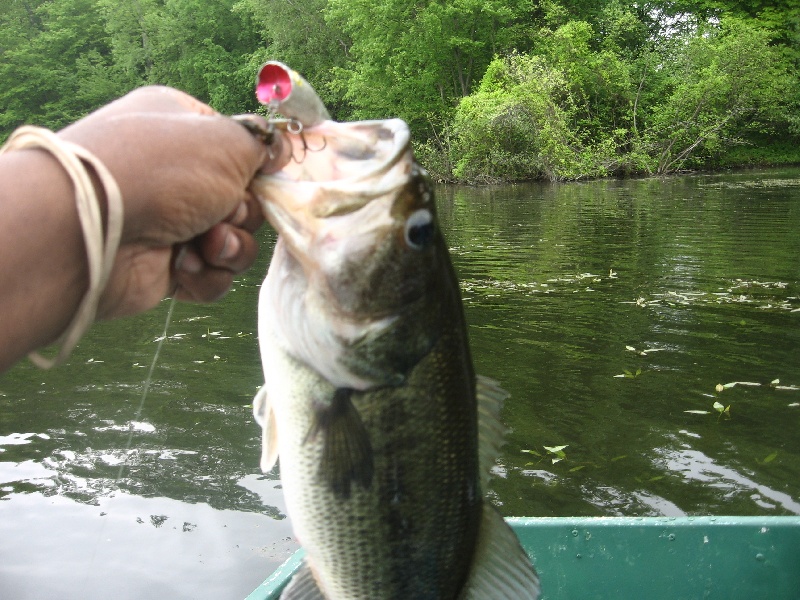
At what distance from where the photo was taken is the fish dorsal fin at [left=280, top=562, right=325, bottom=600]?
6.61 ft

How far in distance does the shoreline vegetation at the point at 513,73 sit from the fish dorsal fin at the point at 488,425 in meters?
29.5

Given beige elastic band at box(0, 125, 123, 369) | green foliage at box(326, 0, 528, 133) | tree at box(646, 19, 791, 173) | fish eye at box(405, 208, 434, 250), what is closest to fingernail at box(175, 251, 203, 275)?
beige elastic band at box(0, 125, 123, 369)

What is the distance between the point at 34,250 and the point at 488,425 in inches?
47.8

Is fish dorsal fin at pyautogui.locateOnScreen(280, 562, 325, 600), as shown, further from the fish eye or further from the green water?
the green water

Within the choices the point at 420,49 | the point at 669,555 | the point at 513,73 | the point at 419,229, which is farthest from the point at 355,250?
the point at 420,49

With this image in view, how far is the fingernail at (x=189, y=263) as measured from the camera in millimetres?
2025

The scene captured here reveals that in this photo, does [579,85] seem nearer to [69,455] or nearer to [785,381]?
[785,381]

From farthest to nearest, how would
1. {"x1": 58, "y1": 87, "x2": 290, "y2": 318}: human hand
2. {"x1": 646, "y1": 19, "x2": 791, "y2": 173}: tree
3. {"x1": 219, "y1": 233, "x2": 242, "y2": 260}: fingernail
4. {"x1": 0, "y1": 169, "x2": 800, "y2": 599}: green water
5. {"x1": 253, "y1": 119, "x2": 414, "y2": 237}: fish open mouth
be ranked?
{"x1": 646, "y1": 19, "x2": 791, "y2": 173}: tree < {"x1": 0, "y1": 169, "x2": 800, "y2": 599}: green water < {"x1": 219, "y1": 233, "x2": 242, "y2": 260}: fingernail < {"x1": 253, "y1": 119, "x2": 414, "y2": 237}: fish open mouth < {"x1": 58, "y1": 87, "x2": 290, "y2": 318}: human hand

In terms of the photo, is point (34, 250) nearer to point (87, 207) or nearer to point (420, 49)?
point (87, 207)

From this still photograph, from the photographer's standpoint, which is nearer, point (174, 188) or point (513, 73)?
point (174, 188)

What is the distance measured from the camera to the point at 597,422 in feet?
21.1

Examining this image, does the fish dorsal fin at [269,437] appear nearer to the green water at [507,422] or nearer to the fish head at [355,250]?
the fish head at [355,250]

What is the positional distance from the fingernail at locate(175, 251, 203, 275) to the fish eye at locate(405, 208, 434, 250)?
623 millimetres

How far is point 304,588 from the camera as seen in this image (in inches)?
79.7
